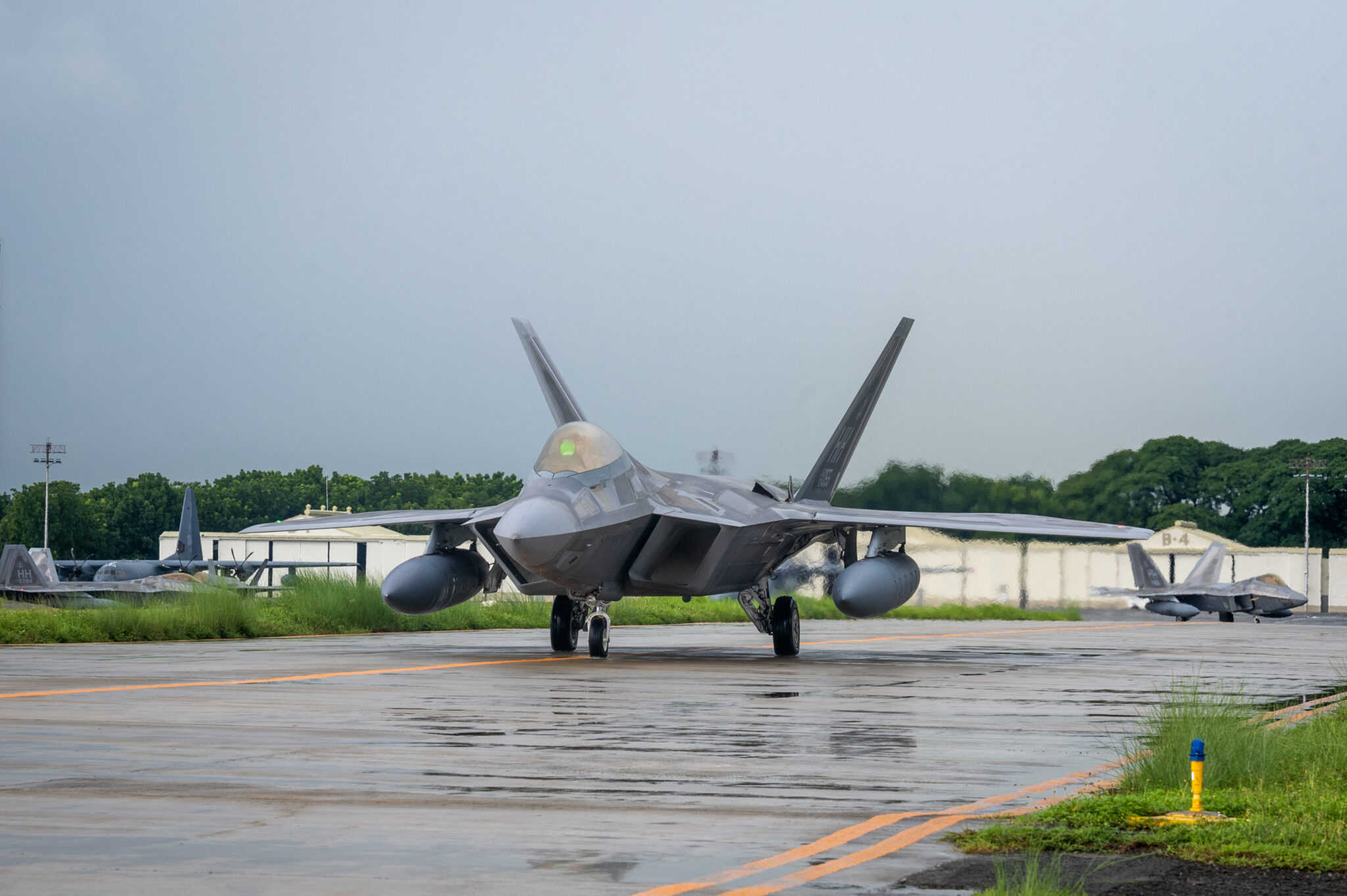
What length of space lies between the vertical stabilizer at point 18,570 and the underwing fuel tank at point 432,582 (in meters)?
21.6

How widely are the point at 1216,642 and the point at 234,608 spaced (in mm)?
19872

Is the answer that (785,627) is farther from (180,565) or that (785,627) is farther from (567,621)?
(180,565)

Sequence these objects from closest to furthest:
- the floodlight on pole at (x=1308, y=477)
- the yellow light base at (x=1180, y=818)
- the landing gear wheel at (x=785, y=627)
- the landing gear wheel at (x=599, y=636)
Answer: the yellow light base at (x=1180, y=818) → the landing gear wheel at (x=599, y=636) → the landing gear wheel at (x=785, y=627) → the floodlight on pole at (x=1308, y=477)

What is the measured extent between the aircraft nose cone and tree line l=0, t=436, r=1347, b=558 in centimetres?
2018

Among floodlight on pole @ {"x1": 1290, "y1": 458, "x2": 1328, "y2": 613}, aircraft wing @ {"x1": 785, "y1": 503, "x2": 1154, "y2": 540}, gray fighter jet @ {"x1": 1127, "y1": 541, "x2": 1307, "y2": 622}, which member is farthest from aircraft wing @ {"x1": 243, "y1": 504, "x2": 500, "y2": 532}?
floodlight on pole @ {"x1": 1290, "y1": 458, "x2": 1328, "y2": 613}

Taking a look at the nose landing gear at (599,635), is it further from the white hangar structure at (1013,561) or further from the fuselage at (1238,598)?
the fuselage at (1238,598)

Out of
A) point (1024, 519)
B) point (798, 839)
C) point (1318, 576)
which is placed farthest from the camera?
point (1318, 576)

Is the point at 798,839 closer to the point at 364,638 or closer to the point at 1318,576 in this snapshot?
the point at 364,638

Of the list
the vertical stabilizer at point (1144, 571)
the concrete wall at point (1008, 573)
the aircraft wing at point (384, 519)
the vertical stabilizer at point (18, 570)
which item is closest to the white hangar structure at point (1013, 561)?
the concrete wall at point (1008, 573)

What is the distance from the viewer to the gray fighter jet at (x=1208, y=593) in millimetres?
52812

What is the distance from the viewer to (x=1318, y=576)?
77.8 m

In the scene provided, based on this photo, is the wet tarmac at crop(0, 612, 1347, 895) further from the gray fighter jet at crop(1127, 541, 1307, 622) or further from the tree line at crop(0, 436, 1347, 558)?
the gray fighter jet at crop(1127, 541, 1307, 622)

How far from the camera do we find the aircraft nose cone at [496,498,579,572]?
1839 cm

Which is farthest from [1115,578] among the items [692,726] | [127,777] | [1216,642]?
[127,777]
